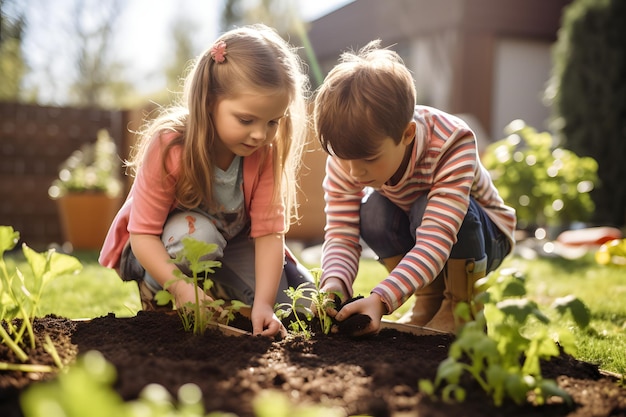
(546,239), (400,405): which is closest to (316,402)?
(400,405)

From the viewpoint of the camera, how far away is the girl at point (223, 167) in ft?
6.70

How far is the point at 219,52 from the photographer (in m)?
2.12

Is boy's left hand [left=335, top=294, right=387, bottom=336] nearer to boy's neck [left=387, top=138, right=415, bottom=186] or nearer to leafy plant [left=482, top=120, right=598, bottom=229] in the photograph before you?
boy's neck [left=387, top=138, right=415, bottom=186]

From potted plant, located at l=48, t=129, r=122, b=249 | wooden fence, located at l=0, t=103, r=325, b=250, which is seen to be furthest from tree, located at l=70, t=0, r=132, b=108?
potted plant, located at l=48, t=129, r=122, b=249

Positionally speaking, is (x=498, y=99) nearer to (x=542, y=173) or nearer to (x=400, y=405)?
(x=542, y=173)

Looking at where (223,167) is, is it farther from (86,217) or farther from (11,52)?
(11,52)

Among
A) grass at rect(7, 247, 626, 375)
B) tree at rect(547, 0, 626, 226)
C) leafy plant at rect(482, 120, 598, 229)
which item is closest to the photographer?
grass at rect(7, 247, 626, 375)

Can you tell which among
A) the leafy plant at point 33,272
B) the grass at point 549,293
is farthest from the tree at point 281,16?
the leafy plant at point 33,272

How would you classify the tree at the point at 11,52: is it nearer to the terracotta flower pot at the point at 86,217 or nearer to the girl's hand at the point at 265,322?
the terracotta flower pot at the point at 86,217

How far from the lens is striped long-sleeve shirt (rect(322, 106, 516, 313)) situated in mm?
1968

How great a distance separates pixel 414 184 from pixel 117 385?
4.68 ft

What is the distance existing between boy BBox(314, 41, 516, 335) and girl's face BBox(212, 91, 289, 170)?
0.14m

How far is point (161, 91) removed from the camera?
66.6ft

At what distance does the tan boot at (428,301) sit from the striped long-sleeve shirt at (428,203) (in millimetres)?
340
